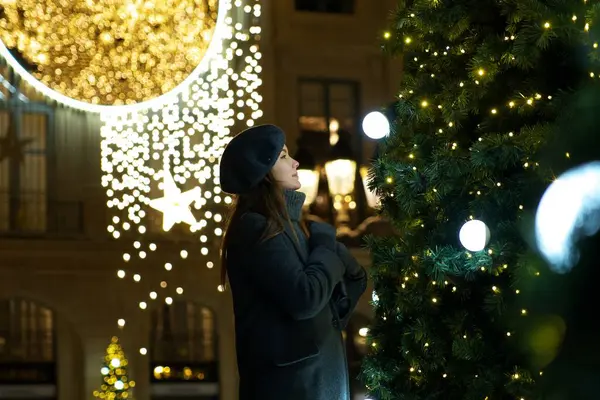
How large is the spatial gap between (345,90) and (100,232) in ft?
16.6

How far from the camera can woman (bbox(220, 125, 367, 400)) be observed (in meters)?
4.07

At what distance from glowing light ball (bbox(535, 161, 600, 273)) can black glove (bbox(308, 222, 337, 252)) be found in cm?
68

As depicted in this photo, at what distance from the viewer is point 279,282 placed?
13.3 ft

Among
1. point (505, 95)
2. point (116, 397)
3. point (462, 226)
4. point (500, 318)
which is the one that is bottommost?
point (116, 397)

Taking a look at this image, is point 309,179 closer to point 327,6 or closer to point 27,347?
point 27,347

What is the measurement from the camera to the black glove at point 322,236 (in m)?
4.21

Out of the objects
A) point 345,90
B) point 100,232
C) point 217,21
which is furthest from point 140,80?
point 345,90

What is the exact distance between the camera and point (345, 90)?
79.4ft

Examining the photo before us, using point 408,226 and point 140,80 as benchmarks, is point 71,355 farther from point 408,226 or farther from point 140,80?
point 408,226

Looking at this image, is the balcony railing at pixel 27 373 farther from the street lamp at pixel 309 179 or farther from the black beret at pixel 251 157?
the black beret at pixel 251 157

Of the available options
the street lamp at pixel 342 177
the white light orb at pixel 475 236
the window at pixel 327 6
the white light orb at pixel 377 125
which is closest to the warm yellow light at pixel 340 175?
the street lamp at pixel 342 177

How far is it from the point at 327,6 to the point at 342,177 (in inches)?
250

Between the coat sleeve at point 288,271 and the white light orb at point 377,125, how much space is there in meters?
1.23

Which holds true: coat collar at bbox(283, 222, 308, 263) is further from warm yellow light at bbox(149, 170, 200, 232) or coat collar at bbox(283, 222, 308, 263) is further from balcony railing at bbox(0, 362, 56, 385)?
balcony railing at bbox(0, 362, 56, 385)
